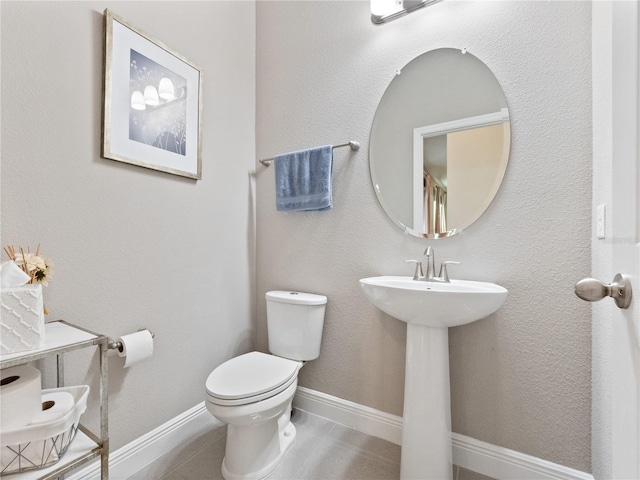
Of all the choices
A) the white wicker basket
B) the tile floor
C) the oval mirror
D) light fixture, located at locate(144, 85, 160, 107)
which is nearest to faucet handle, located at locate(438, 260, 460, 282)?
the oval mirror

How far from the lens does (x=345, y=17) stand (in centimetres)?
160

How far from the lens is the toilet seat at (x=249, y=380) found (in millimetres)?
1103

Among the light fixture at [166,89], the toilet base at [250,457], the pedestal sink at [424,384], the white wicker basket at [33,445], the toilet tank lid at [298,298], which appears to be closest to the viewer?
the white wicker basket at [33,445]

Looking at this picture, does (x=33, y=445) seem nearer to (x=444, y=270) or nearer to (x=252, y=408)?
(x=252, y=408)

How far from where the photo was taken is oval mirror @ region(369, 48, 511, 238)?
49.7 inches

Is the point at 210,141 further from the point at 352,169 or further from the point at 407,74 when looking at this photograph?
the point at 407,74

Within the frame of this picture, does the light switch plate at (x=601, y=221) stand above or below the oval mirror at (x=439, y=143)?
below

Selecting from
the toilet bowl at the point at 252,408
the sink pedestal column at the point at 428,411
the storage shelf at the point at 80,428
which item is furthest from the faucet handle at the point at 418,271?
the storage shelf at the point at 80,428

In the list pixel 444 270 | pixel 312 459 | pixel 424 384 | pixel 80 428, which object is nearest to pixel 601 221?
pixel 444 270

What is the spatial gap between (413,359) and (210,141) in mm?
1482

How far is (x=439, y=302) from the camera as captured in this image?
100 cm

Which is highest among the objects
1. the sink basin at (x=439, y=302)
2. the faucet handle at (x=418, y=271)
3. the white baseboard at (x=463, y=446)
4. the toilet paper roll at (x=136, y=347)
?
the faucet handle at (x=418, y=271)

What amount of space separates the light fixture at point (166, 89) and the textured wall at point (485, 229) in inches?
24.8

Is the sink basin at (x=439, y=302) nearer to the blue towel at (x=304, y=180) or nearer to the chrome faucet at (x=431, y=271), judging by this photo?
the chrome faucet at (x=431, y=271)
